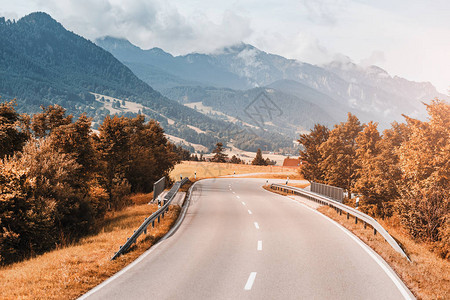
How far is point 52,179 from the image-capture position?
16672 mm

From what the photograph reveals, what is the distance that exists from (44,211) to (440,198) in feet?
52.5

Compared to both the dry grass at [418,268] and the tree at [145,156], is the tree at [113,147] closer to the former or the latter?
the tree at [145,156]

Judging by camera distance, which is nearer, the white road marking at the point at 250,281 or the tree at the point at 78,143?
the white road marking at the point at 250,281

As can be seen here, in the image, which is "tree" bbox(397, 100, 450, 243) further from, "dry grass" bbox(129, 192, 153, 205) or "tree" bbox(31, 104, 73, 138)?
"tree" bbox(31, 104, 73, 138)

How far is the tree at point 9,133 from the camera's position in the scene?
18969mm

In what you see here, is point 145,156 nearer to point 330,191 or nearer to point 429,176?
point 330,191

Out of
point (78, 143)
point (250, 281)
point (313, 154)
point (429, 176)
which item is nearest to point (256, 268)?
point (250, 281)

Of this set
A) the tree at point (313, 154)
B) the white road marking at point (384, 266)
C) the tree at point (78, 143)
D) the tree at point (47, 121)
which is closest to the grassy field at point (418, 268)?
the white road marking at point (384, 266)

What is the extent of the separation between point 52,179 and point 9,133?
5.04 metres

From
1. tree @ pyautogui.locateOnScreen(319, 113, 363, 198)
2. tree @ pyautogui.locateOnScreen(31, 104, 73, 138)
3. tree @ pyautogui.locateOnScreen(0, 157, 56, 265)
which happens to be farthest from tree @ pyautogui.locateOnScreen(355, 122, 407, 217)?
tree @ pyautogui.locateOnScreen(31, 104, 73, 138)

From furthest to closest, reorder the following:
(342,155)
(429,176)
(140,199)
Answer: (342,155) → (140,199) → (429,176)

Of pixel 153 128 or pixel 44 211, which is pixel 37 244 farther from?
pixel 153 128

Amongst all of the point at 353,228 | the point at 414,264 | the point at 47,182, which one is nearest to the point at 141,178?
the point at 47,182

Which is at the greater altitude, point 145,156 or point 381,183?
point 145,156
